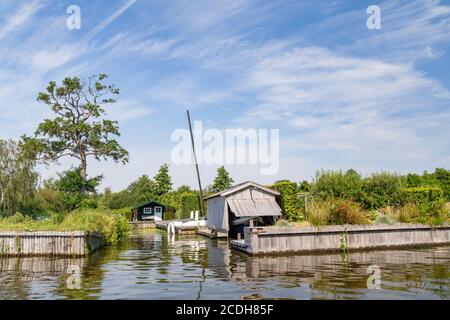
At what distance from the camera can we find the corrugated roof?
2667cm

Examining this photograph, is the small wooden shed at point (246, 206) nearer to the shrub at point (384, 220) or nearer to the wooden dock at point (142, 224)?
the shrub at point (384, 220)

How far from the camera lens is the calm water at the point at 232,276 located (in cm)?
1024

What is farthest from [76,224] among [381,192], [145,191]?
[145,191]

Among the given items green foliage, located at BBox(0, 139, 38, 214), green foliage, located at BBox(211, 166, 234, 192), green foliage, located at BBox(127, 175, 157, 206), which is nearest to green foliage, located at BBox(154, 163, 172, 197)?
green foliage, located at BBox(127, 175, 157, 206)

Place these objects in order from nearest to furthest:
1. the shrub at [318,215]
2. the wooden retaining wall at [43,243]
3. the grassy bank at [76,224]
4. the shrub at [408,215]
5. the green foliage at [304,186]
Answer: the wooden retaining wall at [43,243], the shrub at [318,215], the grassy bank at [76,224], the shrub at [408,215], the green foliage at [304,186]

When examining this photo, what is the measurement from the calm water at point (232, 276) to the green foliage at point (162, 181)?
57.4 metres

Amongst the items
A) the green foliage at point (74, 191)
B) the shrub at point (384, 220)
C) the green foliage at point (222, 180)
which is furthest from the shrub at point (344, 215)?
the green foliage at point (222, 180)

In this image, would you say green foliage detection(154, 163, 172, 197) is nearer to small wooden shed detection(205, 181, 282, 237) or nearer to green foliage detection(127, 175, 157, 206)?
green foliage detection(127, 175, 157, 206)

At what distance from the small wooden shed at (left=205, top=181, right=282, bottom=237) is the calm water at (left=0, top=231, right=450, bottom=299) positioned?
27.3 ft

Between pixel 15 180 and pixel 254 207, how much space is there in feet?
87.2

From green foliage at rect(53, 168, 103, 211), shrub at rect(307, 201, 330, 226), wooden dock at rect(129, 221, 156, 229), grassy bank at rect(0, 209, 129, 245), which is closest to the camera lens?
shrub at rect(307, 201, 330, 226)

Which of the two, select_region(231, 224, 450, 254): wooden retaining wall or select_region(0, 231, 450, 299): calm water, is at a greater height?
select_region(231, 224, 450, 254): wooden retaining wall

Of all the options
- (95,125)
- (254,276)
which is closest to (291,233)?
(254,276)

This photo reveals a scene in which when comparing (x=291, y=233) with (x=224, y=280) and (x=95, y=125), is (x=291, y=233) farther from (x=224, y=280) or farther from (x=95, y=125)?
(x=95, y=125)
